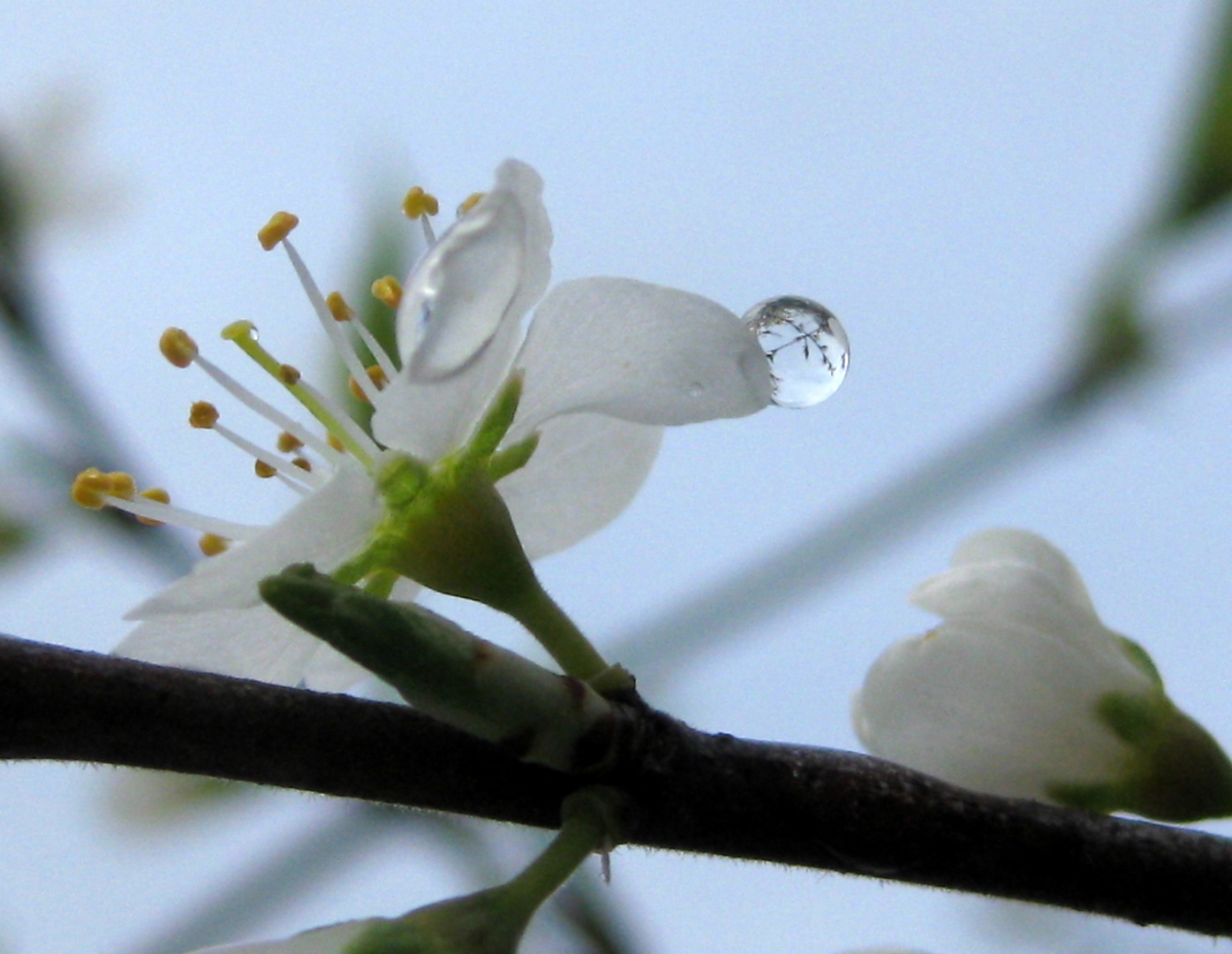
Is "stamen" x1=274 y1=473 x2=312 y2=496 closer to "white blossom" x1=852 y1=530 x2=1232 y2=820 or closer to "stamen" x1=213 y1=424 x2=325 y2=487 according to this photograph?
"stamen" x1=213 y1=424 x2=325 y2=487

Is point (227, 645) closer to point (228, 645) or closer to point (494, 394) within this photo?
point (228, 645)

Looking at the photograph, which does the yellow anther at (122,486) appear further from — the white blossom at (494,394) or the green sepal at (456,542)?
the green sepal at (456,542)

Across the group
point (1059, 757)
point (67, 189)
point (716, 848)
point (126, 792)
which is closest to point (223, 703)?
point (716, 848)

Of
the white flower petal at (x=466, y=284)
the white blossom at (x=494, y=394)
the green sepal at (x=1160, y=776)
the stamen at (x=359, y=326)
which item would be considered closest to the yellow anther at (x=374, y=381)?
the stamen at (x=359, y=326)

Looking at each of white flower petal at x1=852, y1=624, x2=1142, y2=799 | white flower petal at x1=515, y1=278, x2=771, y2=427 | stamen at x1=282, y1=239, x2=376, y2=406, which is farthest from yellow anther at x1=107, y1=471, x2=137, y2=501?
white flower petal at x1=852, y1=624, x2=1142, y2=799

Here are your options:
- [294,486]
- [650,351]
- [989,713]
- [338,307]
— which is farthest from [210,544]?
[989,713]

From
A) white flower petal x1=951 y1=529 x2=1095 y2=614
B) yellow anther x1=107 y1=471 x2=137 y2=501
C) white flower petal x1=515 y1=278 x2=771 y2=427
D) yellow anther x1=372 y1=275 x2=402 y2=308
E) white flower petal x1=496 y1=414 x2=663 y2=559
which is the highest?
yellow anther x1=372 y1=275 x2=402 y2=308
